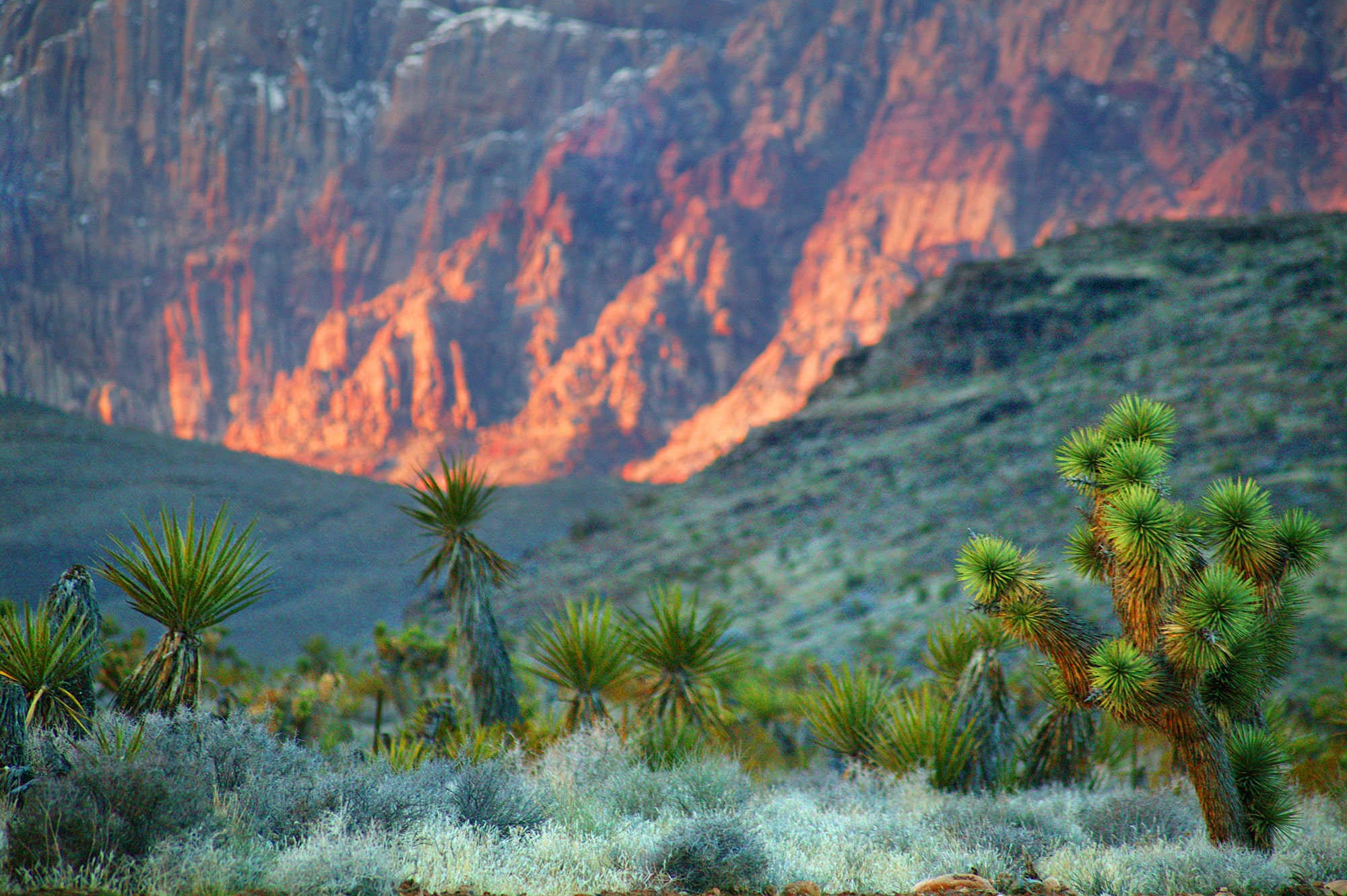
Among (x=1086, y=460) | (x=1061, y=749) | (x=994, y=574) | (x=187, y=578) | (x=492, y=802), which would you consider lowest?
(x=492, y=802)

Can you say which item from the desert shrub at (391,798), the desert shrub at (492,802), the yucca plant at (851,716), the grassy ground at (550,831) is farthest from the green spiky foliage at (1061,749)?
the desert shrub at (391,798)

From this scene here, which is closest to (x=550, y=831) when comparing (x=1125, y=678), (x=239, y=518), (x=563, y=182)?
(x=1125, y=678)

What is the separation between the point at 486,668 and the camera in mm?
10594

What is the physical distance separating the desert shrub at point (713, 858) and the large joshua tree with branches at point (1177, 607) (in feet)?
8.91

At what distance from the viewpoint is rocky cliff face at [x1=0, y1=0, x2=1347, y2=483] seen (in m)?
118

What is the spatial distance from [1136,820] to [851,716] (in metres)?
3.29

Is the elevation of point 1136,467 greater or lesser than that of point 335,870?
greater

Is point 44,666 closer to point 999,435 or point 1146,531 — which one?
point 1146,531

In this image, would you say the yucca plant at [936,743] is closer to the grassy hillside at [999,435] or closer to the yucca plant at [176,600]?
the yucca plant at [176,600]

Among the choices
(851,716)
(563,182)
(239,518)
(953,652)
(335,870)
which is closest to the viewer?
(335,870)

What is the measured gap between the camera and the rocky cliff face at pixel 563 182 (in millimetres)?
117938

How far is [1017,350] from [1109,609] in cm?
2442

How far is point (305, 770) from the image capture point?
22.8 feet

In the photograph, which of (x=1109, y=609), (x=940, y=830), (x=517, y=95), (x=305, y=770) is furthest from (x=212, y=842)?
(x=517, y=95)
